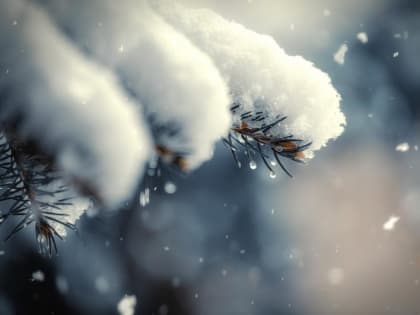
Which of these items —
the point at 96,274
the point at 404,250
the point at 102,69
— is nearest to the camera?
the point at 102,69

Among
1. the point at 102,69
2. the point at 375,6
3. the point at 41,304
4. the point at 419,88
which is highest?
the point at 375,6

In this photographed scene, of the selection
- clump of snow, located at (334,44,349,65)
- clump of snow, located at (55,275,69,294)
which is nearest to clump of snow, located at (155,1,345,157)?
clump of snow, located at (55,275,69,294)

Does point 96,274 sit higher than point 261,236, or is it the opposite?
point 261,236

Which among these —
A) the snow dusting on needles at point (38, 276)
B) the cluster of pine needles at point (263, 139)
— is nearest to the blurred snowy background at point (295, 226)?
the snow dusting on needles at point (38, 276)

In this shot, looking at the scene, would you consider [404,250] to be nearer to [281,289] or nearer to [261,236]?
[281,289]

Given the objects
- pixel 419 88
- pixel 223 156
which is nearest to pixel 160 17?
pixel 223 156

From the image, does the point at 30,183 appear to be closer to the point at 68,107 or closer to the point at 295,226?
the point at 68,107

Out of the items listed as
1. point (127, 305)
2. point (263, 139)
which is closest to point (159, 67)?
point (263, 139)
